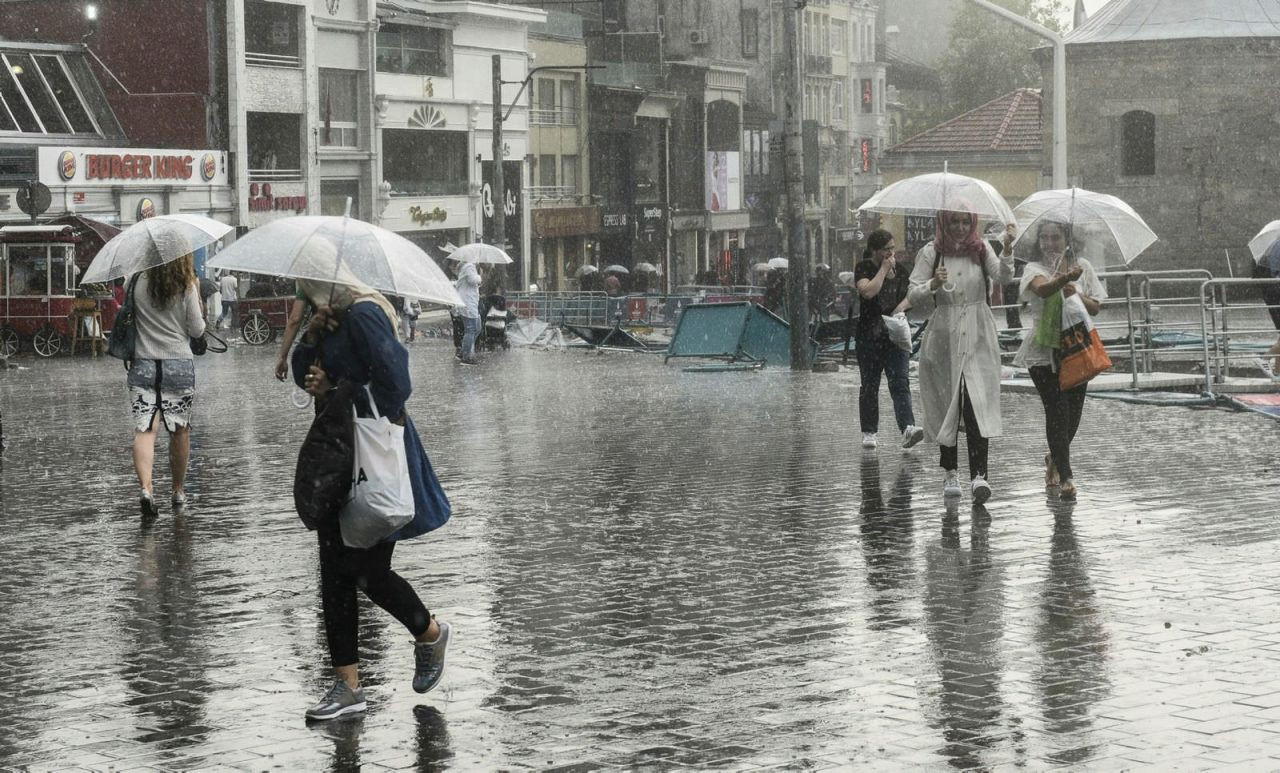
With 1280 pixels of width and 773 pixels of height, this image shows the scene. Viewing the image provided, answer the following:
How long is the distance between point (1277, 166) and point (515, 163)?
73.3 feet

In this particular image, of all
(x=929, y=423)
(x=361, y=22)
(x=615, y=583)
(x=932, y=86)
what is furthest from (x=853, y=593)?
(x=932, y=86)

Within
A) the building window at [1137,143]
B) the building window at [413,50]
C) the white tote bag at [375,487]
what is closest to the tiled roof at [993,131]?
the building window at [1137,143]

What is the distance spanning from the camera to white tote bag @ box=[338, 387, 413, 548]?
654cm

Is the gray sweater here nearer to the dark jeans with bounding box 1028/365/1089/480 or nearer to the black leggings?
the dark jeans with bounding box 1028/365/1089/480

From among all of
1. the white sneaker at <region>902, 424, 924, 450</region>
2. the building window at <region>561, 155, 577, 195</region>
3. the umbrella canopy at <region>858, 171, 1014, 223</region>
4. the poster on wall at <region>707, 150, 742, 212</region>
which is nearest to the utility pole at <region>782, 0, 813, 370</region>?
the white sneaker at <region>902, 424, 924, 450</region>

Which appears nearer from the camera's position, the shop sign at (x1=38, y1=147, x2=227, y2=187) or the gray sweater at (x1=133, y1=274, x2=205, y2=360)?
the gray sweater at (x1=133, y1=274, x2=205, y2=360)

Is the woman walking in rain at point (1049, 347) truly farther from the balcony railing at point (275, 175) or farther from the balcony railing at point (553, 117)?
the balcony railing at point (553, 117)

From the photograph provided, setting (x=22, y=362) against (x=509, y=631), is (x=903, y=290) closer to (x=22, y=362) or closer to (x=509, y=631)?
(x=509, y=631)

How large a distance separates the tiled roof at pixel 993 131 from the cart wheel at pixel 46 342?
4387 centimetres

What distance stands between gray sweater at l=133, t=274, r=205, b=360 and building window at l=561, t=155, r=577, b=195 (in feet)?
182

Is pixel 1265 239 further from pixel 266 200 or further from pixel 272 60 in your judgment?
pixel 272 60

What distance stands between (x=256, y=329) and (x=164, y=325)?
26.6 m

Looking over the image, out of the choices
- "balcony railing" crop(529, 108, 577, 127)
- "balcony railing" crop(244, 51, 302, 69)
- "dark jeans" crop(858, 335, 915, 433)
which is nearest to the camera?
"dark jeans" crop(858, 335, 915, 433)

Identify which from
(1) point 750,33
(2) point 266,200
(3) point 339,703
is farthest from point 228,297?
(1) point 750,33
